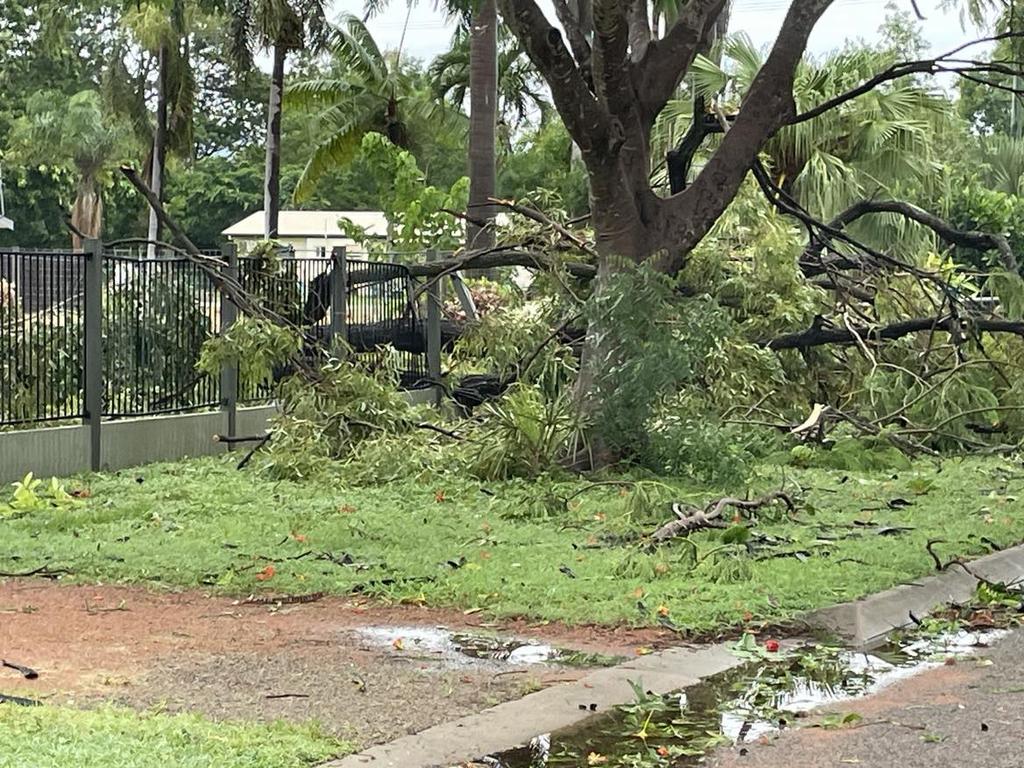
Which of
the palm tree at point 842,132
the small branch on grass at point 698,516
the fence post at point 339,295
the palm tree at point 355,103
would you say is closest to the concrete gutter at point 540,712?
the small branch on grass at point 698,516

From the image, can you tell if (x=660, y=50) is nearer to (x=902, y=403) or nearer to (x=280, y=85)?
(x=902, y=403)

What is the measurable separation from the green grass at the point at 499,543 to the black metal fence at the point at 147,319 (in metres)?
1.13

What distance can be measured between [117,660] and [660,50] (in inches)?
326

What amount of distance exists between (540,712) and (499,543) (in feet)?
12.5

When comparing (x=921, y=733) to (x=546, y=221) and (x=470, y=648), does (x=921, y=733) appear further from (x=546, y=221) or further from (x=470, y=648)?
(x=546, y=221)

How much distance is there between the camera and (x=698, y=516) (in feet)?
30.9

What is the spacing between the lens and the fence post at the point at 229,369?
1488 cm

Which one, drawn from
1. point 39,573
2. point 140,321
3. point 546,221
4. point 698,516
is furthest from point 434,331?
point 39,573

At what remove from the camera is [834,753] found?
5414 millimetres

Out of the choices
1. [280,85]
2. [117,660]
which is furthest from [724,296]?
[280,85]

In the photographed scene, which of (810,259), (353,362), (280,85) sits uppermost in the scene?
(280,85)

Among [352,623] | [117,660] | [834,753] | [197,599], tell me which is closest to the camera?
[834,753]

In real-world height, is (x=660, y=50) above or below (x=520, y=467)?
above

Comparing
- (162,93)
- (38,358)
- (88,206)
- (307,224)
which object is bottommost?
(38,358)
